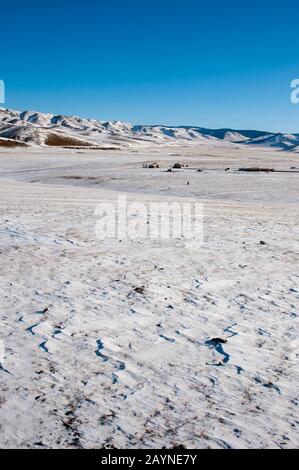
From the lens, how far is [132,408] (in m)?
5.56

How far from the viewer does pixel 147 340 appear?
7.38m

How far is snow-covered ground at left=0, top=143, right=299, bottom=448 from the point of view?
525cm

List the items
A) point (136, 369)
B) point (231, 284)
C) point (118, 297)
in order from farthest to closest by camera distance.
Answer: point (231, 284) < point (118, 297) < point (136, 369)

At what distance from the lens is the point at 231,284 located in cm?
1013

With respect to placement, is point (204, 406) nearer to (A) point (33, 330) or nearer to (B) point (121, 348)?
(B) point (121, 348)

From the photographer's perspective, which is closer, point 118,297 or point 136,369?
point 136,369

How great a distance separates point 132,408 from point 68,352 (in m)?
1.73

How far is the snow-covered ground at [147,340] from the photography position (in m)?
5.25
